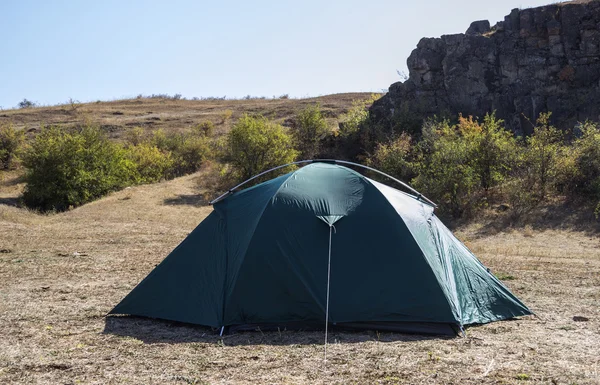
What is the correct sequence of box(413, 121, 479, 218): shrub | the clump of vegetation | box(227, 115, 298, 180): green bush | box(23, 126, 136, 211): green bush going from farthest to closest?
1. box(227, 115, 298, 180): green bush
2. box(23, 126, 136, 211): green bush
3. box(413, 121, 479, 218): shrub
4. the clump of vegetation

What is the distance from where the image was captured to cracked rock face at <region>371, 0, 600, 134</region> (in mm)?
28203

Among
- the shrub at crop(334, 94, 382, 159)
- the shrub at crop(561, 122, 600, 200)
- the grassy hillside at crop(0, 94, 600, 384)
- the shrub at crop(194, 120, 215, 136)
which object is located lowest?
the grassy hillside at crop(0, 94, 600, 384)

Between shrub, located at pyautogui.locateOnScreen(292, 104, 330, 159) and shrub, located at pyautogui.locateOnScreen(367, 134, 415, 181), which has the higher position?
shrub, located at pyautogui.locateOnScreen(292, 104, 330, 159)

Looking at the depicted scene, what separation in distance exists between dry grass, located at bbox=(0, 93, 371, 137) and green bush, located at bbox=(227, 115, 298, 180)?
59.2 feet

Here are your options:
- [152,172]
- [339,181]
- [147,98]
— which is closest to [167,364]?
[339,181]

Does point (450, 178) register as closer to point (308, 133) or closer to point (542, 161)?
point (542, 161)

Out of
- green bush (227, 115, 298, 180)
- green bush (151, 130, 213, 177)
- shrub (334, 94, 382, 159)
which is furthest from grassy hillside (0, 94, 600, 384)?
green bush (151, 130, 213, 177)

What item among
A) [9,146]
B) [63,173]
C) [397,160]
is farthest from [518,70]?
[9,146]

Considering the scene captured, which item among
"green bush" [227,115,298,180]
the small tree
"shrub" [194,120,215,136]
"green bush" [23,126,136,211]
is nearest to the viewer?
the small tree

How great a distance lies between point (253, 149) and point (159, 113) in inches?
1284

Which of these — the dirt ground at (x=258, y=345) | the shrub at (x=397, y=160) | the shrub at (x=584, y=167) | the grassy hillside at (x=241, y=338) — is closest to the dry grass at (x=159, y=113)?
the shrub at (x=397, y=160)

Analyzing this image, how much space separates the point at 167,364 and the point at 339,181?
3.47 meters

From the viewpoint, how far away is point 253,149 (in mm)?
28422

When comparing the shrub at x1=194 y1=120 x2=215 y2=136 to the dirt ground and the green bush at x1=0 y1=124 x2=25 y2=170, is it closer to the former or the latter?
the green bush at x1=0 y1=124 x2=25 y2=170
